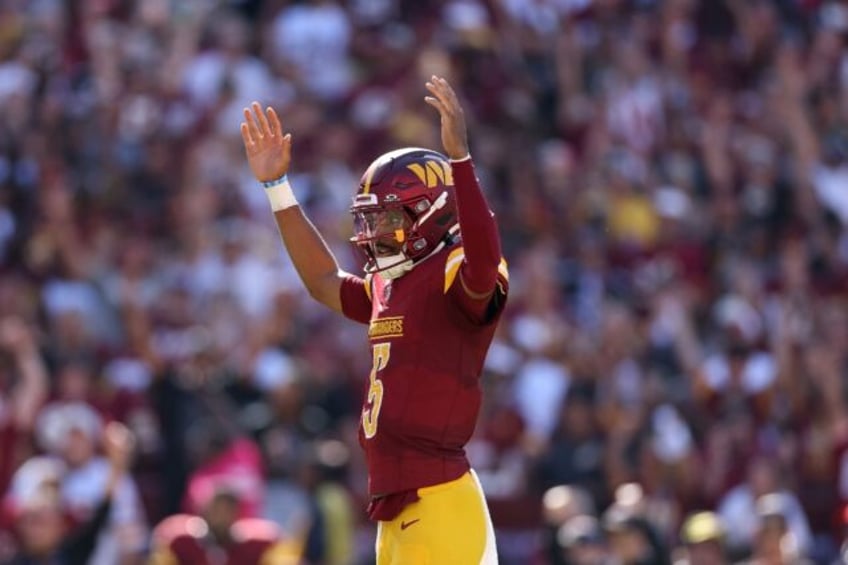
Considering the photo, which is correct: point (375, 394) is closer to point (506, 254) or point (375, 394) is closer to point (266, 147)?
point (266, 147)

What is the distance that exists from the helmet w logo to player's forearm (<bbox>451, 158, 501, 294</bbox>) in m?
0.39

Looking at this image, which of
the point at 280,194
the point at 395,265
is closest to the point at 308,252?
the point at 280,194

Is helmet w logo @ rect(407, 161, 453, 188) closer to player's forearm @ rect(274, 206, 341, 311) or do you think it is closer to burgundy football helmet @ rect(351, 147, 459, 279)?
burgundy football helmet @ rect(351, 147, 459, 279)

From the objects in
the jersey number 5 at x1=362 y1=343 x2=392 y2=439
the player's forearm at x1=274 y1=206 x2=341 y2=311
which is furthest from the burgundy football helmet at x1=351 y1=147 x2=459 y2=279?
the player's forearm at x1=274 y1=206 x2=341 y2=311

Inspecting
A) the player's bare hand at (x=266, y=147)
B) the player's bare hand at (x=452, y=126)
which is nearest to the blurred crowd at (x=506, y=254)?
the player's bare hand at (x=266, y=147)

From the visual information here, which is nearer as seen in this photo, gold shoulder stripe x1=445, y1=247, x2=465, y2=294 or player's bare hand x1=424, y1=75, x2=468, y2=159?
player's bare hand x1=424, y1=75, x2=468, y2=159

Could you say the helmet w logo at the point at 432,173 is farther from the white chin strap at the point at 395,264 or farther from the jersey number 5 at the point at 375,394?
the jersey number 5 at the point at 375,394

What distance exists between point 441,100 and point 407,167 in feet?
1.40

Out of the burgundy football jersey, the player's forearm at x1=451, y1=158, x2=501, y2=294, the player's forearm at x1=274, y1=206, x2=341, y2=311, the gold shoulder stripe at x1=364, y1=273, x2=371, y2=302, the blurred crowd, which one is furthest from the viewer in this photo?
the blurred crowd

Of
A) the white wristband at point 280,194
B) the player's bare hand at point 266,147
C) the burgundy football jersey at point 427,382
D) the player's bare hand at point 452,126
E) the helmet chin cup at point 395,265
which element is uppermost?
the player's bare hand at point 266,147

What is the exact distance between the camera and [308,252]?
6102 millimetres

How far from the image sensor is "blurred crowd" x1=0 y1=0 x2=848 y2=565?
33.7 ft

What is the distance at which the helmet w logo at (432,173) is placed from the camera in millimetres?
5469

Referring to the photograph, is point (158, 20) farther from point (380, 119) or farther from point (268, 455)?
point (268, 455)
